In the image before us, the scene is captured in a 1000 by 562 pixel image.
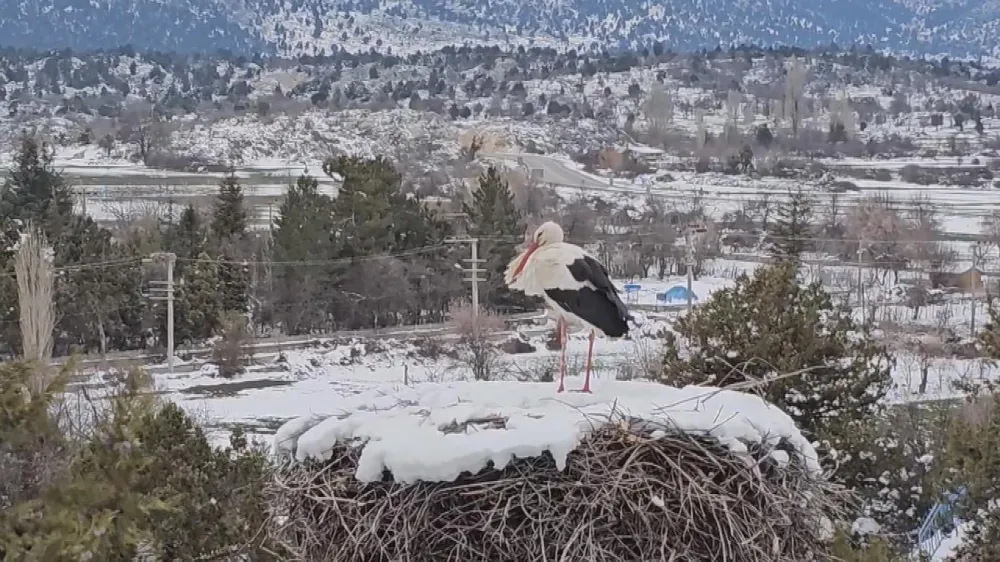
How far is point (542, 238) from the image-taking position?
6.04 m

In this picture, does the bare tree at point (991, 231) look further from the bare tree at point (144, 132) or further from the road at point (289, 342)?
the bare tree at point (144, 132)

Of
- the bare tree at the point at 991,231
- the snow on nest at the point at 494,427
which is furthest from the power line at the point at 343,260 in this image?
the bare tree at the point at 991,231

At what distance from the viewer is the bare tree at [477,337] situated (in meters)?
30.3

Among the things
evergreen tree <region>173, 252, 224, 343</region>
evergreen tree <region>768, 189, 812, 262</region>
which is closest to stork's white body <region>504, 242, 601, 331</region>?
evergreen tree <region>173, 252, 224, 343</region>

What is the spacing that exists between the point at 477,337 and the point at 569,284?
28.9 metres

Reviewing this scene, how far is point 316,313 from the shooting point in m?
40.1

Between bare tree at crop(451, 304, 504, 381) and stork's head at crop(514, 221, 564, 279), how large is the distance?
22146mm

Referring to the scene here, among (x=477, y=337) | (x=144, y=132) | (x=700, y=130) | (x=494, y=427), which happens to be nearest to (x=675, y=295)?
(x=477, y=337)

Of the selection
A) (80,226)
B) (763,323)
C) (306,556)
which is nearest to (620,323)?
(306,556)

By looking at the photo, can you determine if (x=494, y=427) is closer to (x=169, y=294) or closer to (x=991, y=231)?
(x=169, y=294)

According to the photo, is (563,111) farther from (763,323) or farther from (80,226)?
(763,323)

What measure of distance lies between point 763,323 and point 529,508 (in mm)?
8340

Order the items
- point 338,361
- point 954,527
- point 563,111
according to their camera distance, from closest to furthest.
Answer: point 954,527 → point 338,361 → point 563,111

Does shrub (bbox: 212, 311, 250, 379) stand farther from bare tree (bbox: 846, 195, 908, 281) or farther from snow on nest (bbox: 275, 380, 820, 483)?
snow on nest (bbox: 275, 380, 820, 483)
